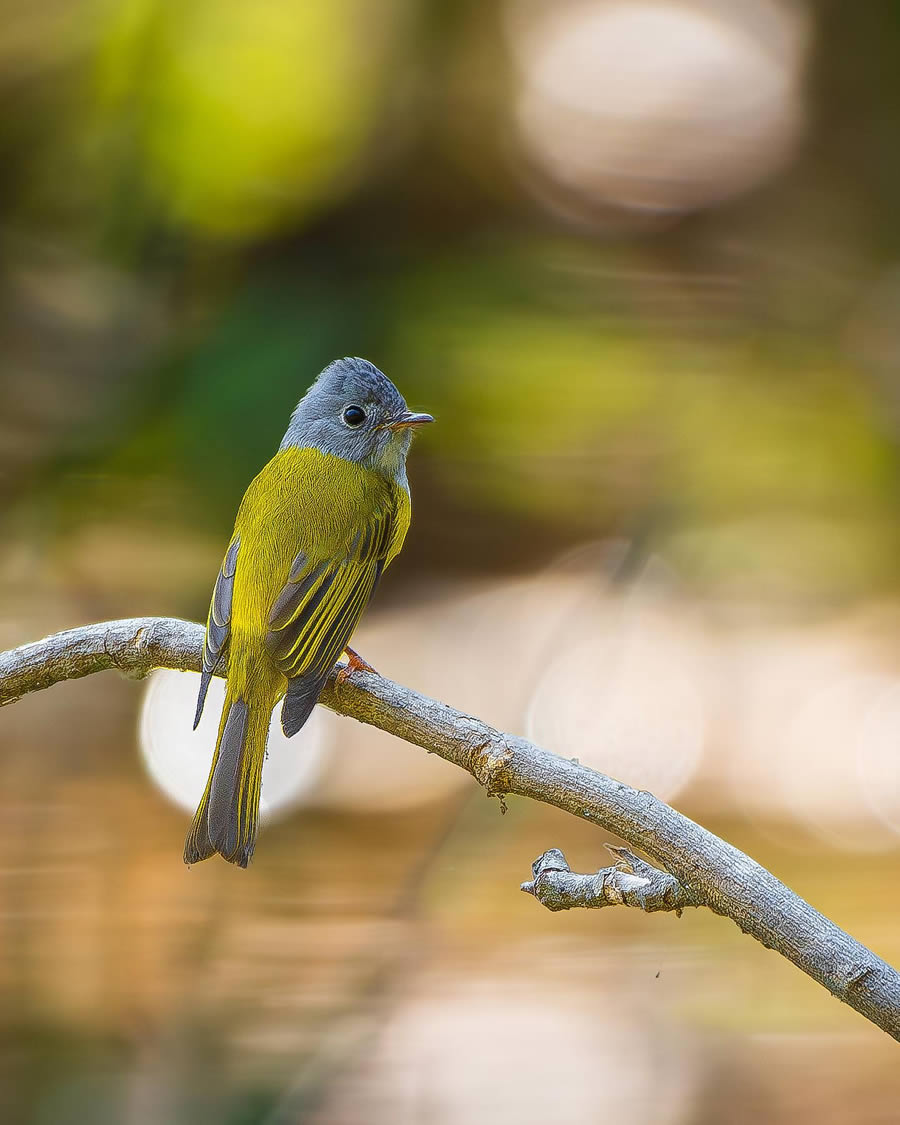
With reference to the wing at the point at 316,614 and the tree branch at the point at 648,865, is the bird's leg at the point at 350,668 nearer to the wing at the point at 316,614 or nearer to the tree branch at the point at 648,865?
the wing at the point at 316,614

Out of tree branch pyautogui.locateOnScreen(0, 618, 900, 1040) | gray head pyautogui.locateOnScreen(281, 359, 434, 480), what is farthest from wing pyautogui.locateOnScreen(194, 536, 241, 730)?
gray head pyautogui.locateOnScreen(281, 359, 434, 480)

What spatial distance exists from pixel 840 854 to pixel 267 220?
2767mm

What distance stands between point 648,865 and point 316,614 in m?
0.83

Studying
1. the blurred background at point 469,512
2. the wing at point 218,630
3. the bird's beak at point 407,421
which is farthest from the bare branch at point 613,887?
the blurred background at point 469,512

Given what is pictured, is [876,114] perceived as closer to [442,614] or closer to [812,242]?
[812,242]

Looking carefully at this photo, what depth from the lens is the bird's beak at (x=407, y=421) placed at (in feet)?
7.41

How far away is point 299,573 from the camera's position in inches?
77.4

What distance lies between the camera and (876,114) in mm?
3844

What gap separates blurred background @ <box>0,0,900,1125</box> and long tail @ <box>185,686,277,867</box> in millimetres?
1512

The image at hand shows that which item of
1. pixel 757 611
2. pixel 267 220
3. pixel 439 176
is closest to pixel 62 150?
pixel 267 220

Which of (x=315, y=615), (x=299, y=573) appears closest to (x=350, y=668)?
(x=315, y=615)

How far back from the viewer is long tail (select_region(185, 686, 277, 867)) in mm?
1687

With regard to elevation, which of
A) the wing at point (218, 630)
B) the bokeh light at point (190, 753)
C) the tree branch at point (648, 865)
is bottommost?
the bokeh light at point (190, 753)

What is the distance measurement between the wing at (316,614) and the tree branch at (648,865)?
23cm
